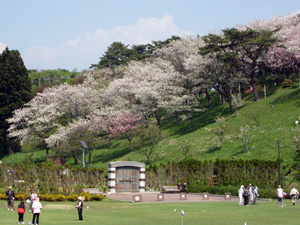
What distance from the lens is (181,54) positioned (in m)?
111

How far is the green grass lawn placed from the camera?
33469mm

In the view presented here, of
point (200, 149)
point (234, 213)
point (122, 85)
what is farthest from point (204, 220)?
point (122, 85)

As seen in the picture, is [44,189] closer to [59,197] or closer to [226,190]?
[59,197]

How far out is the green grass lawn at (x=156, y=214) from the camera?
33.5 meters

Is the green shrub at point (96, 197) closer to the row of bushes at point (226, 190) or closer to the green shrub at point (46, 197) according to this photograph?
the green shrub at point (46, 197)

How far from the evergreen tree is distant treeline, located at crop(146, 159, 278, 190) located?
4760cm

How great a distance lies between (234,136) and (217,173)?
680 inches

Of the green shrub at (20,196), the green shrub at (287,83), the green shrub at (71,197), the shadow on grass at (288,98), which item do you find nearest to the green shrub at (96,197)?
the green shrub at (71,197)

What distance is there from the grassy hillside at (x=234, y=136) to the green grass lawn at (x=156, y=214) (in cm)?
2238

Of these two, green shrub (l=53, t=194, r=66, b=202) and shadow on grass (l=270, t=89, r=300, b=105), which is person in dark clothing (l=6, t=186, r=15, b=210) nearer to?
green shrub (l=53, t=194, r=66, b=202)

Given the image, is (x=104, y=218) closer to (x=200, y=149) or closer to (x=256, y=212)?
(x=256, y=212)

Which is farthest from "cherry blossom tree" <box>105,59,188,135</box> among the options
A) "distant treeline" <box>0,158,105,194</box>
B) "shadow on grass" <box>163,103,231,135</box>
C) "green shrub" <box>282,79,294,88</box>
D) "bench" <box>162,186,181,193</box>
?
"distant treeline" <box>0,158,105,194</box>

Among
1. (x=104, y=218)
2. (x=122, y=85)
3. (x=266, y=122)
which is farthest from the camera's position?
(x=122, y=85)

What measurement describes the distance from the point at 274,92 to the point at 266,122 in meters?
13.7
